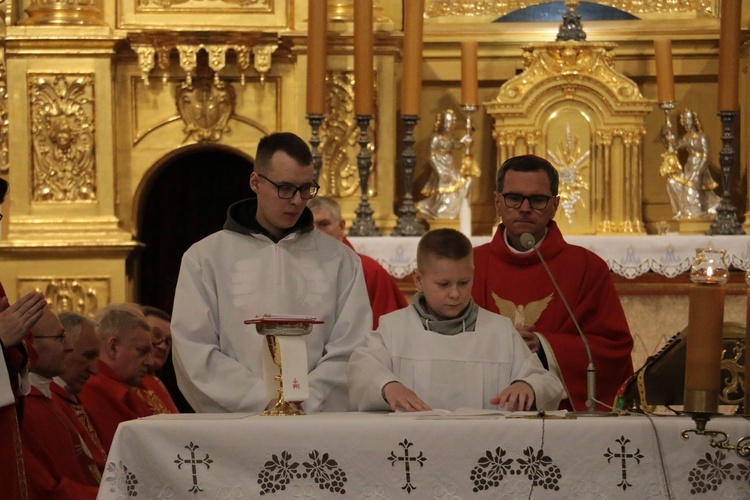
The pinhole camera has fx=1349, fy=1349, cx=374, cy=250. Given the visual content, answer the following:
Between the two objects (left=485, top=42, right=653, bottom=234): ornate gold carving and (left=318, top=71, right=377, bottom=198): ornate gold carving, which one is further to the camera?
(left=318, top=71, right=377, bottom=198): ornate gold carving

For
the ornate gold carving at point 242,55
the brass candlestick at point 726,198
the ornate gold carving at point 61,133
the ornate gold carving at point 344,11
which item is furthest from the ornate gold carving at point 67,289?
the brass candlestick at point 726,198

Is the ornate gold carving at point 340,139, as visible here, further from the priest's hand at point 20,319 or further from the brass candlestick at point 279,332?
the brass candlestick at point 279,332

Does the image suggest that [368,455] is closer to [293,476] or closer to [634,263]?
[293,476]

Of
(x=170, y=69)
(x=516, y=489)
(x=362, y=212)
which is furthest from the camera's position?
(x=170, y=69)

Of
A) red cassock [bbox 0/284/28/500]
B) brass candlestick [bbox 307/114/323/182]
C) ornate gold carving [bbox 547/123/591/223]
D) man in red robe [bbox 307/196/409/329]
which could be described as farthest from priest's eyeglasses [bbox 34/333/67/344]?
ornate gold carving [bbox 547/123/591/223]

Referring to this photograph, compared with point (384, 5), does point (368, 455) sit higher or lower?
lower

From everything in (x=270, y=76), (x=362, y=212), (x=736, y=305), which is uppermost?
(x=270, y=76)

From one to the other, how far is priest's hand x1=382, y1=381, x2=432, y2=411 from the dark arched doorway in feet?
19.7

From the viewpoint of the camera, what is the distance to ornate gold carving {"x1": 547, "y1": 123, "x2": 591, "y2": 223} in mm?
8727

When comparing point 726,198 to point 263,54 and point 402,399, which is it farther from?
point 402,399

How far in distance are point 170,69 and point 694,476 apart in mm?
6286

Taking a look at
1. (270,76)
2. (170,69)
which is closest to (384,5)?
(270,76)

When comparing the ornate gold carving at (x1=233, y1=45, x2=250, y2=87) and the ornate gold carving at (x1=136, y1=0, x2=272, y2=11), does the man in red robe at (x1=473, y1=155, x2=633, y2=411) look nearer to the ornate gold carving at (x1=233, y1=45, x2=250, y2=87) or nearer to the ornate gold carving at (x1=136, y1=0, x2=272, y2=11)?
the ornate gold carving at (x1=233, y1=45, x2=250, y2=87)

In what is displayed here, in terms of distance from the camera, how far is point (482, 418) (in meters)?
3.42
